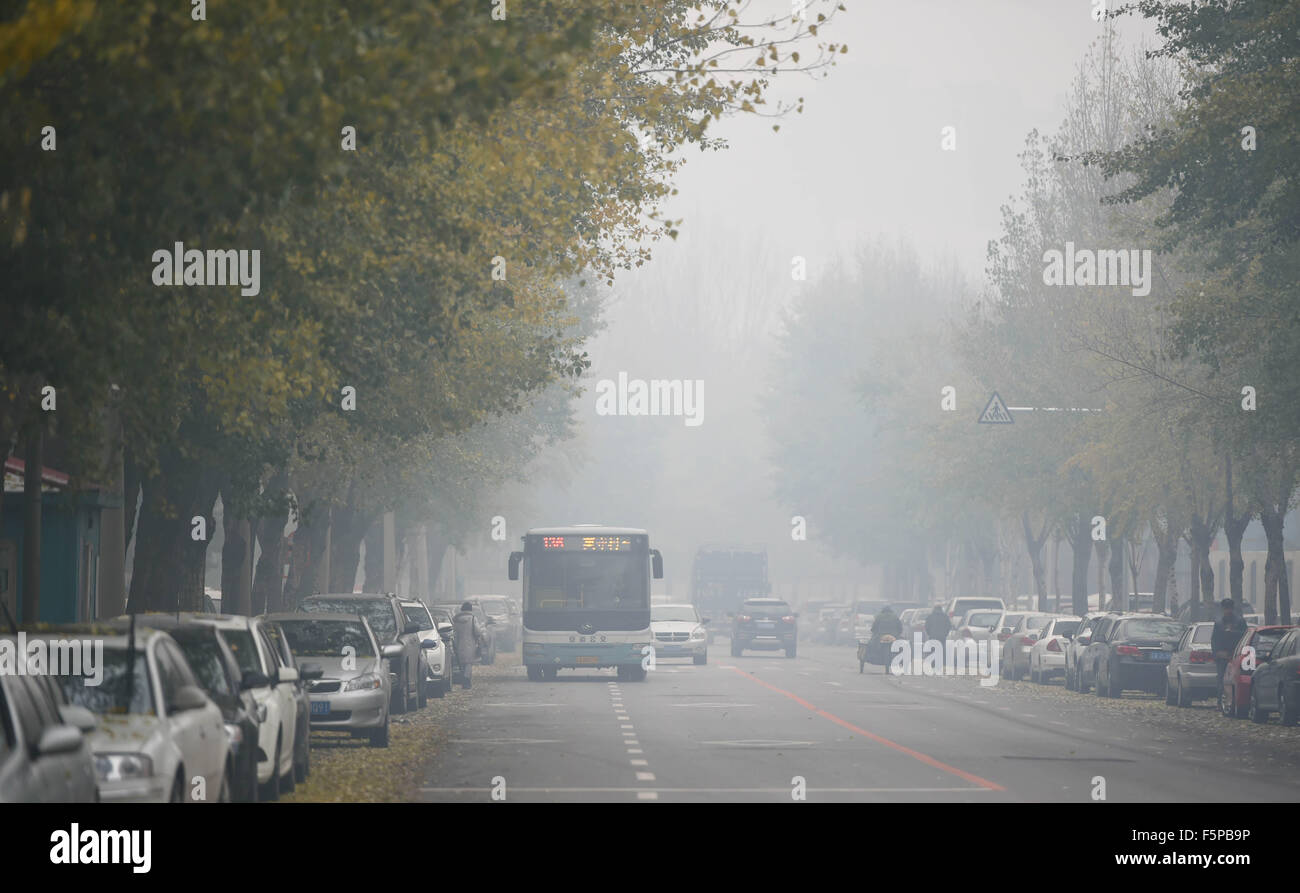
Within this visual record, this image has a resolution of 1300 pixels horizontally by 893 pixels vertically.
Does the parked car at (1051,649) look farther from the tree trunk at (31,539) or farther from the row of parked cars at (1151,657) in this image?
the tree trunk at (31,539)

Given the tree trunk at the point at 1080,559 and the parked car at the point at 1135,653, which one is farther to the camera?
the tree trunk at the point at 1080,559

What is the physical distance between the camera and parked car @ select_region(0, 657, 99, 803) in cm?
980

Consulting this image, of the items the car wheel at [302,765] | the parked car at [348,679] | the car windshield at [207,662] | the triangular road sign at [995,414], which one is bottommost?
the car wheel at [302,765]

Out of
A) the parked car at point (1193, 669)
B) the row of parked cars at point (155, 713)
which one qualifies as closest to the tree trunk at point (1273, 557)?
the parked car at point (1193, 669)

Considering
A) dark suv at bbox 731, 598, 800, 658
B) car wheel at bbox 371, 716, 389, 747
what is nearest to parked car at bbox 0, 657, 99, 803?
car wheel at bbox 371, 716, 389, 747

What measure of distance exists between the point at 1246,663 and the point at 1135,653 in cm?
649

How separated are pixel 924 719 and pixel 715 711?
10.9 feet

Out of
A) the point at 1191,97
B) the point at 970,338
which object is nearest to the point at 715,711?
the point at 1191,97

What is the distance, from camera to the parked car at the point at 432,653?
34.6 metres

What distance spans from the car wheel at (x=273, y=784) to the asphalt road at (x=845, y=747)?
129 centimetres

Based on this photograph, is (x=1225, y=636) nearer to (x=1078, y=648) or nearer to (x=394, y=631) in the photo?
(x=1078, y=648)

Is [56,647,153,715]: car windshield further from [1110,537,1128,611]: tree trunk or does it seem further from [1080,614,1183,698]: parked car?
[1110,537,1128,611]: tree trunk

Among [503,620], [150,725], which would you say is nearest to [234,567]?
[150,725]

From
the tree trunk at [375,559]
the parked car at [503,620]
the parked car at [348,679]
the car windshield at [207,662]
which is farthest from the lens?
the parked car at [503,620]
